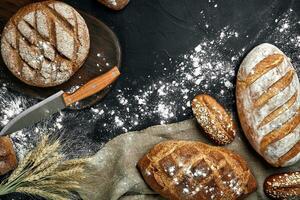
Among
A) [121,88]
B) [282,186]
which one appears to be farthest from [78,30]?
[282,186]

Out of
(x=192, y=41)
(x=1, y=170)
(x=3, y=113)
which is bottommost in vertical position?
(x=1, y=170)

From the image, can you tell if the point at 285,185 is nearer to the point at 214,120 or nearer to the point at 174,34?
the point at 214,120

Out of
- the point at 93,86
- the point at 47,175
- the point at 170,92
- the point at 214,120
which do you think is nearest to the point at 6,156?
the point at 47,175

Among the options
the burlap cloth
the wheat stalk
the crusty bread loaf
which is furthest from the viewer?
the burlap cloth

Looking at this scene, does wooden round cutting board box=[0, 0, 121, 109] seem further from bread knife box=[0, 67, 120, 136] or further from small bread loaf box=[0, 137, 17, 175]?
small bread loaf box=[0, 137, 17, 175]

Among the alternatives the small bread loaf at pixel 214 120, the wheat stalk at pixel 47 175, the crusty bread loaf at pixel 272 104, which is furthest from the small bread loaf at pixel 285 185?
the wheat stalk at pixel 47 175

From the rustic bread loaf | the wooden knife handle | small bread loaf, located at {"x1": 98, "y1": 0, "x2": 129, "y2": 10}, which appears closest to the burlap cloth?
the wooden knife handle

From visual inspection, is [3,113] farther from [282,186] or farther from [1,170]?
[282,186]
